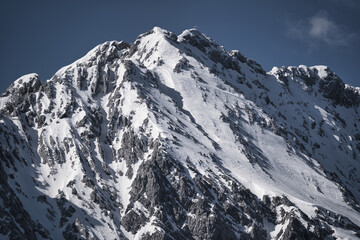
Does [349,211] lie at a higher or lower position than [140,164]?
higher

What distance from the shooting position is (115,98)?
516ft

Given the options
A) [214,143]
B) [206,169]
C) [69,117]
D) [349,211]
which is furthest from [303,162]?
[69,117]

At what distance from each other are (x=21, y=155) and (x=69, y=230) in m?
34.6

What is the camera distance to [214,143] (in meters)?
148

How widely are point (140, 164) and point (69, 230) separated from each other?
102 feet

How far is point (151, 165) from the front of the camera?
122438 millimetres

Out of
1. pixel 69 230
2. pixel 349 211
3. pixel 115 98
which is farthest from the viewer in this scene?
pixel 115 98

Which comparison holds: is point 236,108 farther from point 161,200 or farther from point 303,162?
point 161,200

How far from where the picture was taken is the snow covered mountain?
11156 cm

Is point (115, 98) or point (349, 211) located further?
point (115, 98)

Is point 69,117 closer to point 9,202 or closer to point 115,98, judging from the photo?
point 115,98

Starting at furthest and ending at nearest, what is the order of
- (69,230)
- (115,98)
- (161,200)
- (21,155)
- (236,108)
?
(236,108)
(115,98)
(21,155)
(161,200)
(69,230)

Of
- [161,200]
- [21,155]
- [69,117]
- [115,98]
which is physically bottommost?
[21,155]

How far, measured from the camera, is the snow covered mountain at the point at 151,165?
11156 cm
